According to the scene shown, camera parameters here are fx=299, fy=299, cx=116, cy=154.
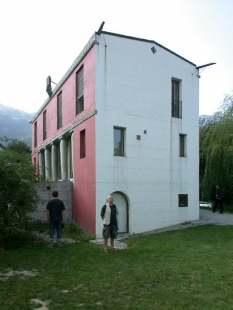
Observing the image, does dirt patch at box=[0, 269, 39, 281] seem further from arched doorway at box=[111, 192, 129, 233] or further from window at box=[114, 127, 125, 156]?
window at box=[114, 127, 125, 156]

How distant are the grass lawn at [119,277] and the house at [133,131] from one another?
3335mm

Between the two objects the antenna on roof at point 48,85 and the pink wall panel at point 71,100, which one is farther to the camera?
the antenna on roof at point 48,85

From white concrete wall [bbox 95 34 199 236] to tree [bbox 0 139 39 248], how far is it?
2.91 metres

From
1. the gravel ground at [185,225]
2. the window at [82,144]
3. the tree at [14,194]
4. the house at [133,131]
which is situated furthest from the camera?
the window at [82,144]

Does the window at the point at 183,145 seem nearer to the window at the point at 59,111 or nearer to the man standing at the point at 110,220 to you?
the window at the point at 59,111

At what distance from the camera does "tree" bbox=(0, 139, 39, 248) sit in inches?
364

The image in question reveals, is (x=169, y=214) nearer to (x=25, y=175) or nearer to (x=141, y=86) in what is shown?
(x=141, y=86)

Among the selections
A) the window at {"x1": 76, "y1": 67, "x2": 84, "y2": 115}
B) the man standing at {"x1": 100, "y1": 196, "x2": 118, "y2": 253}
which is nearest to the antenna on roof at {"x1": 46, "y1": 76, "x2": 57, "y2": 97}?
the window at {"x1": 76, "y1": 67, "x2": 84, "y2": 115}

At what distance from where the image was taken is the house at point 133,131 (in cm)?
1216

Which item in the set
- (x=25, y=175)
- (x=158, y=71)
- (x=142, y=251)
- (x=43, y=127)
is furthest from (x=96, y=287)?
(x=43, y=127)

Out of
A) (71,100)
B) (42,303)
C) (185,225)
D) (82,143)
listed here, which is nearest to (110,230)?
(42,303)

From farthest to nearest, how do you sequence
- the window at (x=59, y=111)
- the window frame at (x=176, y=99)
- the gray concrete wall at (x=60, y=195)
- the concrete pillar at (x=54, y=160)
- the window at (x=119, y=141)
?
the concrete pillar at (x=54, y=160)
the window at (x=59, y=111)
the window frame at (x=176, y=99)
the gray concrete wall at (x=60, y=195)
the window at (x=119, y=141)

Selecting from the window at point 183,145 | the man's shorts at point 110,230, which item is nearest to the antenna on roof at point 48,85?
the window at point 183,145

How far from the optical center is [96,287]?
558 centimetres
